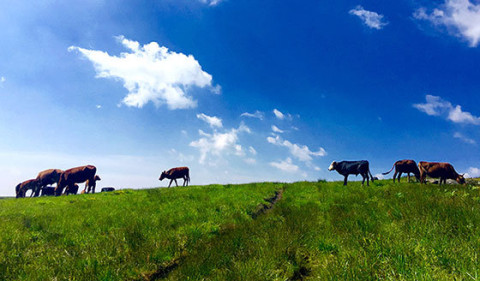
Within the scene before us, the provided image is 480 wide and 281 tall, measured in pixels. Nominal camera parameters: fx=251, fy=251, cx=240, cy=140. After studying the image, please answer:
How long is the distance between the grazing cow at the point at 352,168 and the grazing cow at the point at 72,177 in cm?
3197

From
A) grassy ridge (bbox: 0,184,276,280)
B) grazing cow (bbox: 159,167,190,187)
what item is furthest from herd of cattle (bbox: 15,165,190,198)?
grassy ridge (bbox: 0,184,276,280)

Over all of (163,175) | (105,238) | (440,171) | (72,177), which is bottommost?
(105,238)

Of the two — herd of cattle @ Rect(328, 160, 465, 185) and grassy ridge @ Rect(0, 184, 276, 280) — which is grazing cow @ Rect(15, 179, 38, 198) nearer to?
grassy ridge @ Rect(0, 184, 276, 280)

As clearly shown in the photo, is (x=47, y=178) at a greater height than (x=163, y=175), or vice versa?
(x=163, y=175)

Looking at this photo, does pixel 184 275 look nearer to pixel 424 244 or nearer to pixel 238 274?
pixel 238 274

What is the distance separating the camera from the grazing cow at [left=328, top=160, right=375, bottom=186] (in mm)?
20844

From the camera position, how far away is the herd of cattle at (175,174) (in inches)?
760

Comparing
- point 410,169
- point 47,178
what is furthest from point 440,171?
point 47,178

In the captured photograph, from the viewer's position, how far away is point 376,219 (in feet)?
23.7

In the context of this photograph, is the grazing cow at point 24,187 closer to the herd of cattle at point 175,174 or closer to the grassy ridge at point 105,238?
the herd of cattle at point 175,174

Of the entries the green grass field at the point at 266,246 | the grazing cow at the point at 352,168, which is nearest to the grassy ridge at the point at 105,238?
the green grass field at the point at 266,246

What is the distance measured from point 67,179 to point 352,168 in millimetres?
35432

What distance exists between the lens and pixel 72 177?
112 feet

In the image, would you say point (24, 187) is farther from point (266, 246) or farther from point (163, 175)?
point (266, 246)
